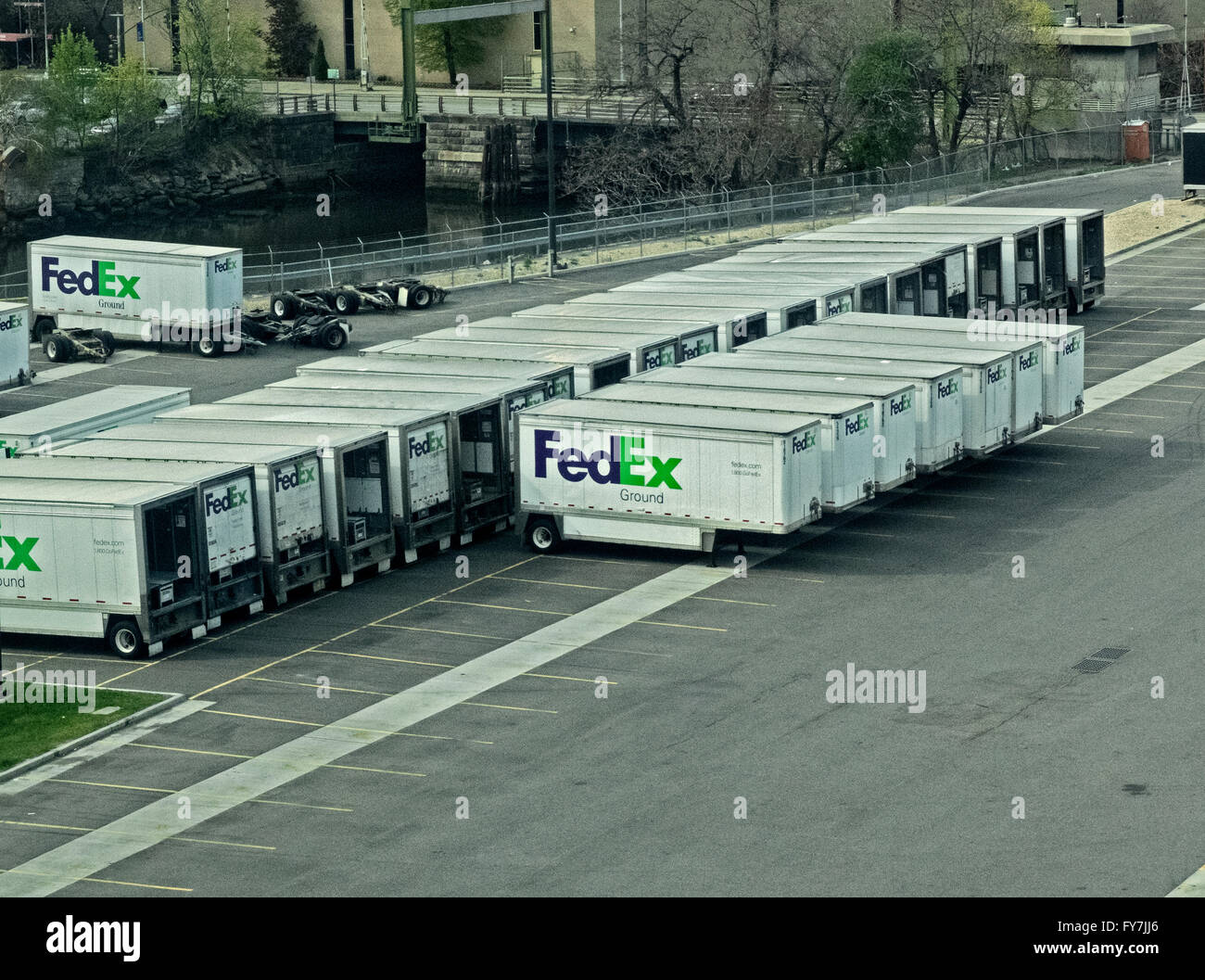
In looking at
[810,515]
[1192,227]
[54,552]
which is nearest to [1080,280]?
[1192,227]

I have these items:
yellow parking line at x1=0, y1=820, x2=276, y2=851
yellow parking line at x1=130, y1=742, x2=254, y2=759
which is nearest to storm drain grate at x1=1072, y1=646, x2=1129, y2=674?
yellow parking line at x1=130, y1=742, x2=254, y2=759

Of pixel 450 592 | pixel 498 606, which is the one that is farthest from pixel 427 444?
pixel 498 606

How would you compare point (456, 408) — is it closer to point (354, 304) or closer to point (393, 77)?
point (354, 304)

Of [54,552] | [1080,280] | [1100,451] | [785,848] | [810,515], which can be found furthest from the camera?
[1080,280]

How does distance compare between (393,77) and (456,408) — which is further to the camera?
(393,77)

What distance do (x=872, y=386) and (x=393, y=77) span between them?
121 meters

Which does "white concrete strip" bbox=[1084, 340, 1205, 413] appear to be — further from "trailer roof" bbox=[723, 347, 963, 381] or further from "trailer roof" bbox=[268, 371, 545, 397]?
"trailer roof" bbox=[268, 371, 545, 397]

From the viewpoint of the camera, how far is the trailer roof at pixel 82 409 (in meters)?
50.0

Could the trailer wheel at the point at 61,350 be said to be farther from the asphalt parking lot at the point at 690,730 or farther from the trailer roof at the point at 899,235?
the asphalt parking lot at the point at 690,730

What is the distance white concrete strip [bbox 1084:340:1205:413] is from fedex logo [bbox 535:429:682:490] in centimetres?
1979

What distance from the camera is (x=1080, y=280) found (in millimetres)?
75562

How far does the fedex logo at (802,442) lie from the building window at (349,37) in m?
126

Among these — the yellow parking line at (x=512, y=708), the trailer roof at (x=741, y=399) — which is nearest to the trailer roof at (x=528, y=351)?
the trailer roof at (x=741, y=399)

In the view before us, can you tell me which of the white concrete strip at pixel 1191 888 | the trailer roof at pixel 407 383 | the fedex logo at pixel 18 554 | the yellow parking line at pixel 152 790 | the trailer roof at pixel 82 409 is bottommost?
the white concrete strip at pixel 1191 888
